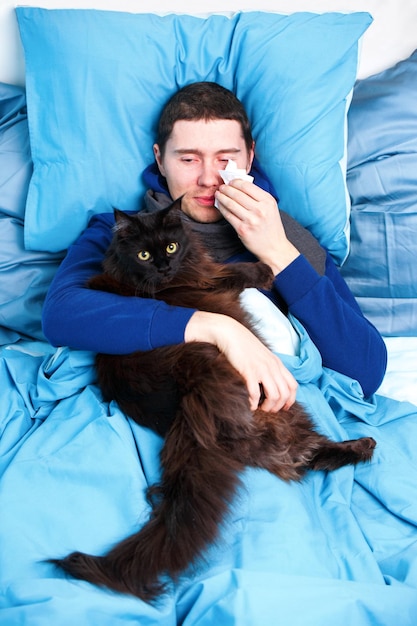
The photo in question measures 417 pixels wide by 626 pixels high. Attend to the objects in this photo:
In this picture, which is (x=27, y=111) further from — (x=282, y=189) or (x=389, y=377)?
(x=389, y=377)

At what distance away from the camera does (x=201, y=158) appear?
2.00 meters

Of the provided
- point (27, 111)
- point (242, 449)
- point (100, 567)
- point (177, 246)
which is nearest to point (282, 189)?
point (177, 246)

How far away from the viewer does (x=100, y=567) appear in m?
1.21

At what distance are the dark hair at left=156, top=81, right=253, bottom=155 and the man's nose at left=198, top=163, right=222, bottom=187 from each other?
154 mm

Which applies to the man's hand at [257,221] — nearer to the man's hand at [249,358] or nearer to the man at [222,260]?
the man at [222,260]

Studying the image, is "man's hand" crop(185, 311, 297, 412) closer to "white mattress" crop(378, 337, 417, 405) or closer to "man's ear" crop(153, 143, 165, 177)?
"white mattress" crop(378, 337, 417, 405)

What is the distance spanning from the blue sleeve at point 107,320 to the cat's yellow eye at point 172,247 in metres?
0.17

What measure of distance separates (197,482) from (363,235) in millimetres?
1358

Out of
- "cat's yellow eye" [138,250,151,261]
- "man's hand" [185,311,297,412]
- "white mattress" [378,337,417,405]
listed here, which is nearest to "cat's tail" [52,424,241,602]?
"man's hand" [185,311,297,412]

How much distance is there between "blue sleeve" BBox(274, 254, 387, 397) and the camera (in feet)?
6.08

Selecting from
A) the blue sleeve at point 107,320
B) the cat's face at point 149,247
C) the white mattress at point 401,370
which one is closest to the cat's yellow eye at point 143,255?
the cat's face at point 149,247

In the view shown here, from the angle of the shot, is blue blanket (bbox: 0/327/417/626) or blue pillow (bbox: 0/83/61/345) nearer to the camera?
blue blanket (bbox: 0/327/417/626)

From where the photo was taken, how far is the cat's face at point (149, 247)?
5.45ft

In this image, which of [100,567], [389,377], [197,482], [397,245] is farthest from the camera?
[397,245]
